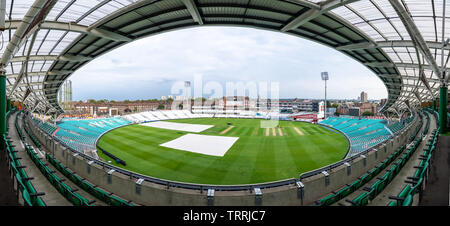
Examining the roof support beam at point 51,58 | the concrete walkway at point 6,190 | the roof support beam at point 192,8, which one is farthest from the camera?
the roof support beam at point 51,58

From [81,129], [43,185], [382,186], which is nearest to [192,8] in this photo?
[43,185]

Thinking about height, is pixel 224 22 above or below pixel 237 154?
above

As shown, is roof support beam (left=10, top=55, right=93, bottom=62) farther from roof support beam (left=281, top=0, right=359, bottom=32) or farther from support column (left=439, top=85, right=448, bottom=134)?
support column (left=439, top=85, right=448, bottom=134)

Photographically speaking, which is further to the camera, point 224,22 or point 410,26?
point 224,22

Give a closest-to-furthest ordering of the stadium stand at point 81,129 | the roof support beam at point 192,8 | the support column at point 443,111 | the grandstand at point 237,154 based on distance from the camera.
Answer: the grandstand at point 237,154 < the roof support beam at point 192,8 < the support column at point 443,111 < the stadium stand at point 81,129

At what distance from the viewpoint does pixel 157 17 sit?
13883 millimetres

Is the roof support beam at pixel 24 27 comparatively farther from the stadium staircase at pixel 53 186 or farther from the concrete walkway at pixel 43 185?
the concrete walkway at pixel 43 185

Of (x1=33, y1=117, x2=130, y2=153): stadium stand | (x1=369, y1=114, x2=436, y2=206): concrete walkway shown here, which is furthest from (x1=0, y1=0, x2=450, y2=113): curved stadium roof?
(x1=33, y1=117, x2=130, y2=153): stadium stand

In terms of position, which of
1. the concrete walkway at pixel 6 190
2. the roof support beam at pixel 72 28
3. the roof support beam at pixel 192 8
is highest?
the roof support beam at pixel 192 8

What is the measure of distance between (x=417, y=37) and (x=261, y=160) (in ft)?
54.6

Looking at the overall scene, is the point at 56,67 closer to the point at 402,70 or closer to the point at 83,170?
the point at 83,170

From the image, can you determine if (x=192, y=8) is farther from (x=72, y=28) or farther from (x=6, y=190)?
(x=6, y=190)

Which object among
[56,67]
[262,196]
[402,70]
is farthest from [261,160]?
[56,67]

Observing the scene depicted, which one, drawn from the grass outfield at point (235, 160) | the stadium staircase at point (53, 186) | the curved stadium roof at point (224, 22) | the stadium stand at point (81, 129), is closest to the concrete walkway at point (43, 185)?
the stadium staircase at point (53, 186)
